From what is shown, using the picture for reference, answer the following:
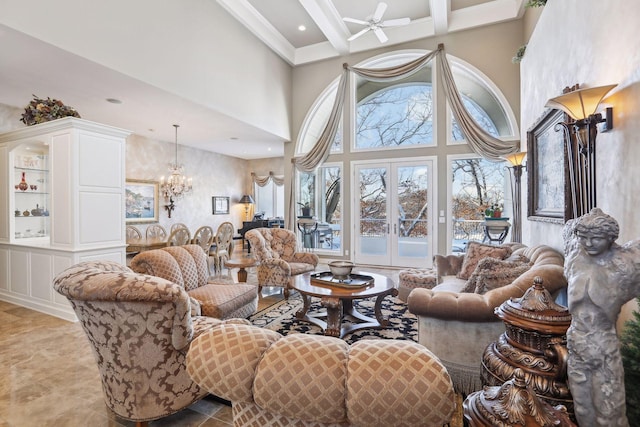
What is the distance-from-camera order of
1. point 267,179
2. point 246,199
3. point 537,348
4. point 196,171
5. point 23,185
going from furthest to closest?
1. point 267,179
2. point 246,199
3. point 196,171
4. point 23,185
5. point 537,348

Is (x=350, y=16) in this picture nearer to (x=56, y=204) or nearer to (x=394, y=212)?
(x=394, y=212)

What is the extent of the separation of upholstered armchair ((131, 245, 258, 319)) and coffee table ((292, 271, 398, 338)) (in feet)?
1.96

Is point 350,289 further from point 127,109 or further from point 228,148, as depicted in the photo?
point 228,148

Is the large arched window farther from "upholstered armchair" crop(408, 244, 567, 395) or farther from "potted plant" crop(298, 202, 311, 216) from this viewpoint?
"upholstered armchair" crop(408, 244, 567, 395)

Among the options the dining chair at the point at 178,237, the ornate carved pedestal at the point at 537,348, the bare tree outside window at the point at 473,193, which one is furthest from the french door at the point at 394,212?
the ornate carved pedestal at the point at 537,348

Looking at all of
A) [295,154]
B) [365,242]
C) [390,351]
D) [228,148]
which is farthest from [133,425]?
[228,148]

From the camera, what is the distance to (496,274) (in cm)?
241

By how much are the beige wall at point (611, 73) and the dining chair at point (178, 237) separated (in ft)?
17.8

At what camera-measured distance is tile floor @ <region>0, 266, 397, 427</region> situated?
1.96 metres

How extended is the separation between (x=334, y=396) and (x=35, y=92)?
233 inches

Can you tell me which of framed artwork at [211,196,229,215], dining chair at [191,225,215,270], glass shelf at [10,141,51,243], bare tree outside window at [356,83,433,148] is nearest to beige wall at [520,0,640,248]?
bare tree outside window at [356,83,433,148]

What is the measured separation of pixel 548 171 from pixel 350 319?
2635 millimetres

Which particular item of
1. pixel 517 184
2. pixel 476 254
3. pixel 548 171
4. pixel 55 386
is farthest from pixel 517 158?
pixel 55 386

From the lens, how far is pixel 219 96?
5.29m
